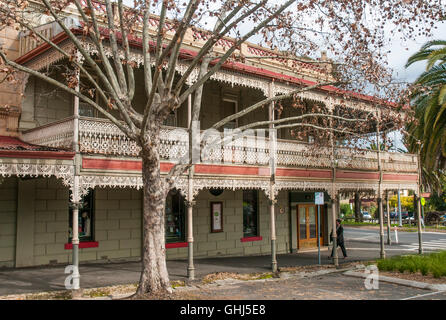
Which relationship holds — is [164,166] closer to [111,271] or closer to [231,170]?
[231,170]

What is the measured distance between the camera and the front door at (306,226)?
2079 centimetres

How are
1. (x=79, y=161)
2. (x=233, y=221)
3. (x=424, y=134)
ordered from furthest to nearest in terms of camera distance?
(x=424, y=134) → (x=233, y=221) → (x=79, y=161)

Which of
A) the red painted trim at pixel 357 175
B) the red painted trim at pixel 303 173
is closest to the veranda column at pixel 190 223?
the red painted trim at pixel 303 173

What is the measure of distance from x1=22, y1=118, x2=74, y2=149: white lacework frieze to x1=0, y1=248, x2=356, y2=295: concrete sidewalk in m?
3.54

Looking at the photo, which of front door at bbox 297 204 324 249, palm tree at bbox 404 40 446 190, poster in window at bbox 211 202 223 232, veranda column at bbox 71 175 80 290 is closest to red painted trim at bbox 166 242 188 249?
poster in window at bbox 211 202 223 232

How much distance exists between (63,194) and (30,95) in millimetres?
3412

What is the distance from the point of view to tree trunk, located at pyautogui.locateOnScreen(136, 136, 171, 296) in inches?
365

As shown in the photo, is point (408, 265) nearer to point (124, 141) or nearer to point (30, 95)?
point (124, 141)

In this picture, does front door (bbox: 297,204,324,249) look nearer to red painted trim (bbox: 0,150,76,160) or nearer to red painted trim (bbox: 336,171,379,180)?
red painted trim (bbox: 336,171,379,180)

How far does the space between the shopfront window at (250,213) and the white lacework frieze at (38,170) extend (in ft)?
31.7

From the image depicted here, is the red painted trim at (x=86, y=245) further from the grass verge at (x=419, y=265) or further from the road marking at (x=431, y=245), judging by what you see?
the road marking at (x=431, y=245)

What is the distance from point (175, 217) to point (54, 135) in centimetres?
628

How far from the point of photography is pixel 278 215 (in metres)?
20.0

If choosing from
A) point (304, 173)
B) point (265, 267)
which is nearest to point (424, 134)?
point (304, 173)
